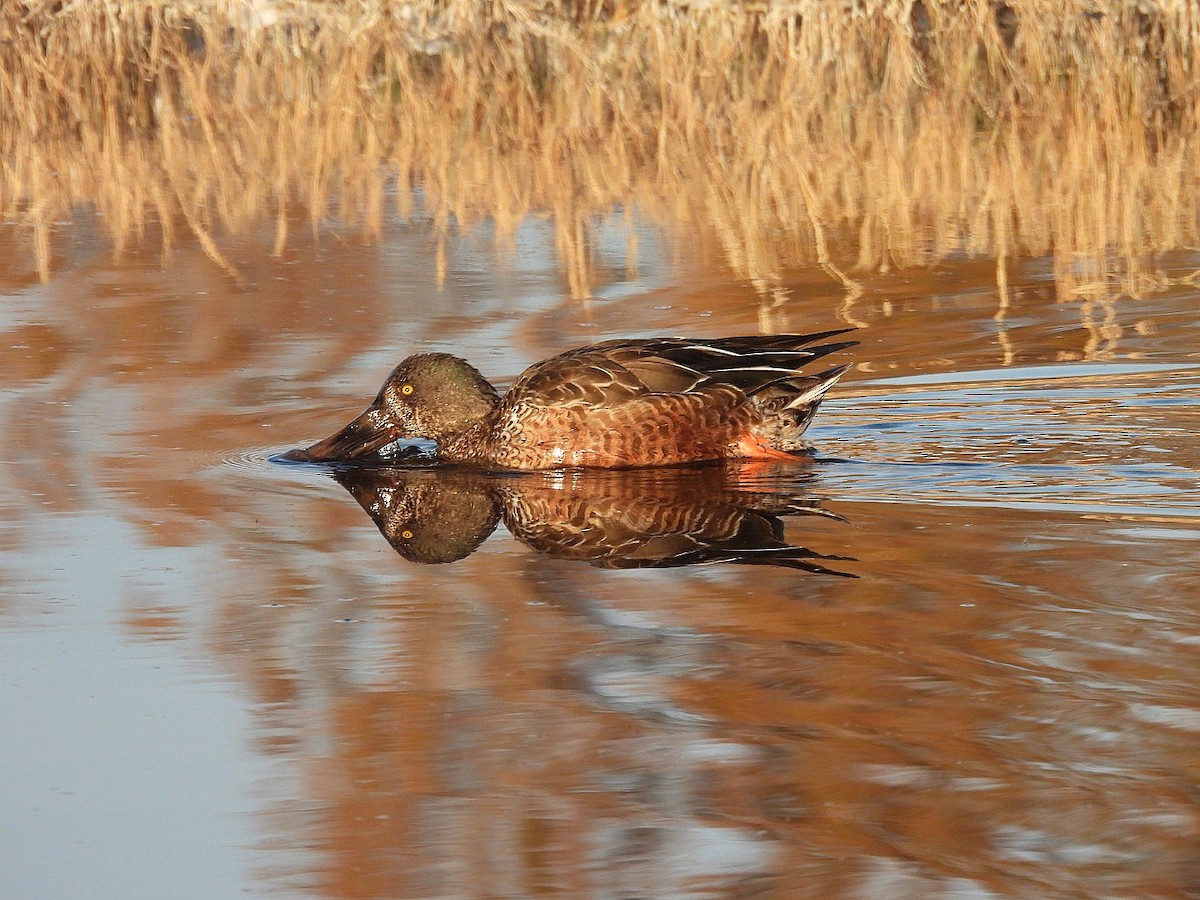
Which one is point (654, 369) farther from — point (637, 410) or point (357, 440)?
point (357, 440)

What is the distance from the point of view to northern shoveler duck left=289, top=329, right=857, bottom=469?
723cm

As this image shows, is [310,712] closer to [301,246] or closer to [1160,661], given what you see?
[1160,661]

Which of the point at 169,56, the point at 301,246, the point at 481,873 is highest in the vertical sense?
the point at 169,56

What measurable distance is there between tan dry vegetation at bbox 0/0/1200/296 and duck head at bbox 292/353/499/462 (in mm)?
2808

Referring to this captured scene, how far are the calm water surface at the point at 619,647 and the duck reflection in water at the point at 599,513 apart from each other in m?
0.02

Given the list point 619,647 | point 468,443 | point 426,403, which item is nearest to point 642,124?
point 426,403

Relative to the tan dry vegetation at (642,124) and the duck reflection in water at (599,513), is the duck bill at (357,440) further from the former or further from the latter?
the tan dry vegetation at (642,124)

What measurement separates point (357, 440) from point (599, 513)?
1.29 meters

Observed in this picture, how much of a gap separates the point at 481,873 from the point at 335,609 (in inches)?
71.3

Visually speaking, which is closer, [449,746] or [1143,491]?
[449,746]

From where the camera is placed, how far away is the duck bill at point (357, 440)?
732 cm

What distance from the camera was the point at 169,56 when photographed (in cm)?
2014

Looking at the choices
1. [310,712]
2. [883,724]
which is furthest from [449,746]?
[883,724]

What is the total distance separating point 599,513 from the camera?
6.45 m
